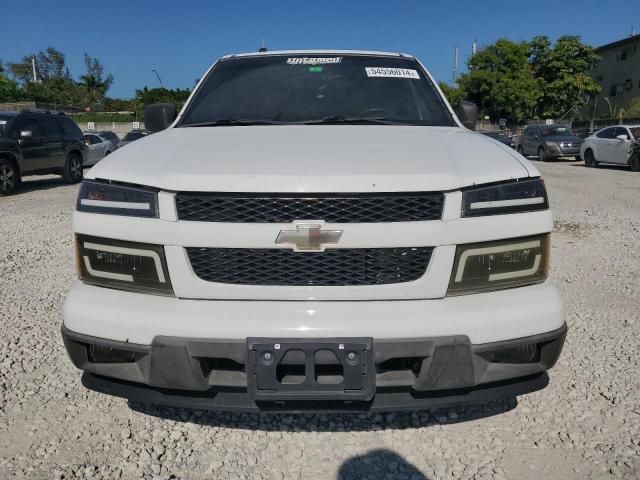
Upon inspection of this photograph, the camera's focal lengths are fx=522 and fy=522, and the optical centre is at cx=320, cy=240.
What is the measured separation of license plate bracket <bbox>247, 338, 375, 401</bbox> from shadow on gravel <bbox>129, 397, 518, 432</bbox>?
0.70 m

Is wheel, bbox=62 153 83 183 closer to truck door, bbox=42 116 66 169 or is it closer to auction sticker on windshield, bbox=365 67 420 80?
truck door, bbox=42 116 66 169

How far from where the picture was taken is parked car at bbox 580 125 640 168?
641 inches

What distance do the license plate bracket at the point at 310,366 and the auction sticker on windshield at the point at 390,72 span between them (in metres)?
2.10

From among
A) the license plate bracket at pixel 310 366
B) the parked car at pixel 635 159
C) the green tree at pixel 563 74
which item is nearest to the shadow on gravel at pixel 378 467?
the license plate bracket at pixel 310 366

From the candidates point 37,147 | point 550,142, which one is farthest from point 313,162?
point 550,142

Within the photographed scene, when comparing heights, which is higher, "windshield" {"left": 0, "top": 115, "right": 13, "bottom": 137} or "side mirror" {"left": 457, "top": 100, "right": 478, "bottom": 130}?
"side mirror" {"left": 457, "top": 100, "right": 478, "bottom": 130}

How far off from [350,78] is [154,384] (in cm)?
227

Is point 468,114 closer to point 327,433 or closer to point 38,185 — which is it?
point 327,433

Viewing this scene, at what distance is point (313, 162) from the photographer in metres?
2.07

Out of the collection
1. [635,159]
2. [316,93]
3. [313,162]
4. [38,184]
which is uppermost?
[316,93]

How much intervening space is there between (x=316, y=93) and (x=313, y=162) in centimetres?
138

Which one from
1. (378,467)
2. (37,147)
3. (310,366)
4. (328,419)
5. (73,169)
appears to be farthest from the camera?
(73,169)

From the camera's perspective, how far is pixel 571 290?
464 cm

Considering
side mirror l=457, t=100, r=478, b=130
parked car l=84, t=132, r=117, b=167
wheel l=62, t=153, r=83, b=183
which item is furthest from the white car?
parked car l=84, t=132, r=117, b=167
